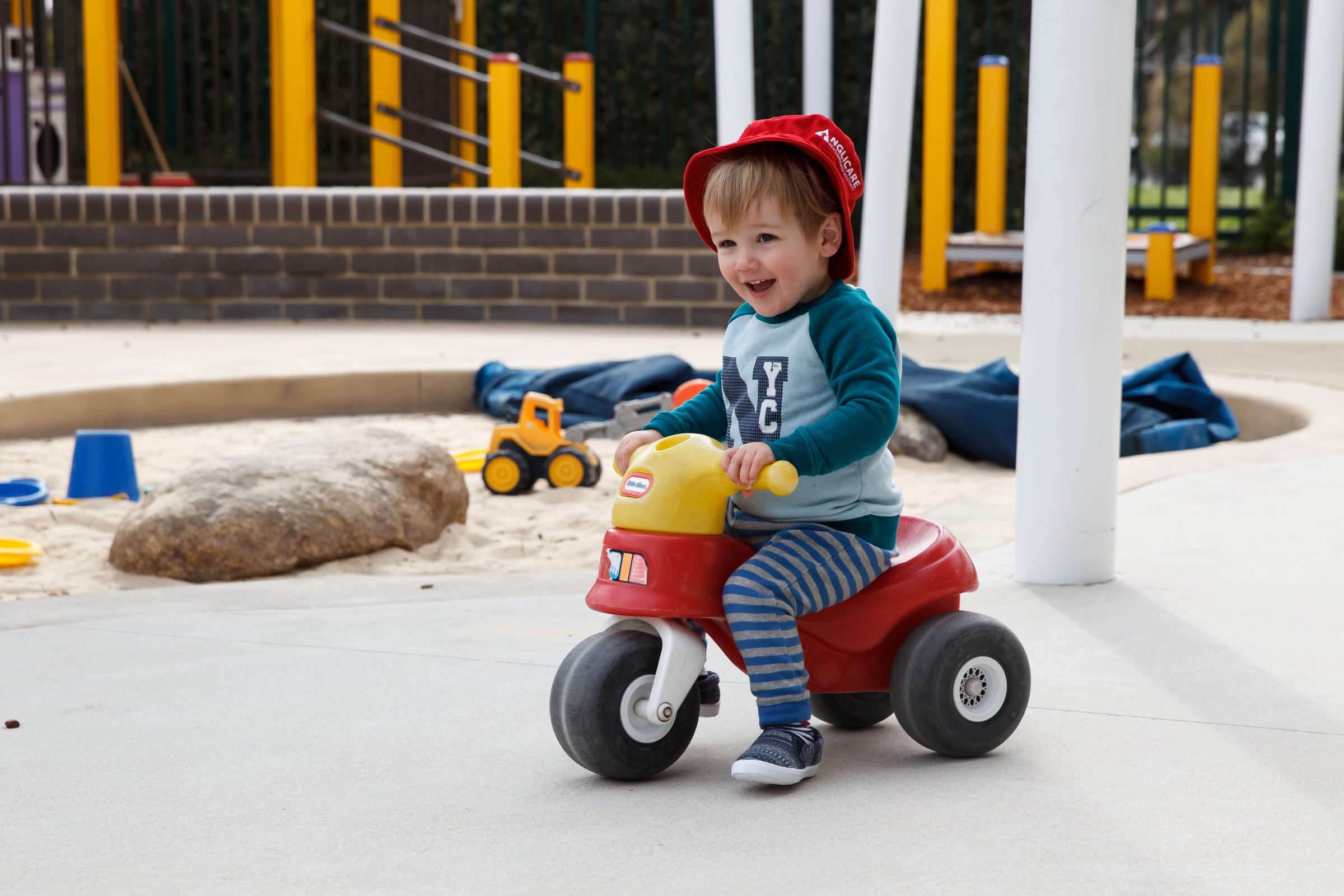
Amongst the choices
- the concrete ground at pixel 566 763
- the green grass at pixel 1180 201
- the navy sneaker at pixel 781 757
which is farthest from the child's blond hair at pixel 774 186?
the green grass at pixel 1180 201

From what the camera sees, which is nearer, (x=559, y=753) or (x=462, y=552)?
(x=559, y=753)

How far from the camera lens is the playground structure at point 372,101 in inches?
462

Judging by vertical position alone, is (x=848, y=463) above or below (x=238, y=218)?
below

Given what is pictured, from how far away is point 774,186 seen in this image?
2.30 meters

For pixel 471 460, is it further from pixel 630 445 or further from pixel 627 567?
pixel 627 567

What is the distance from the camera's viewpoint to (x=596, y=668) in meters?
2.25

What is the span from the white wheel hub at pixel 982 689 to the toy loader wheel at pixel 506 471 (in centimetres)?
308

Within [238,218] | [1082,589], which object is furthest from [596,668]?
[238,218]

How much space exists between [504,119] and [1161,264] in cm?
547

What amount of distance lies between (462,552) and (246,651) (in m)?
1.42

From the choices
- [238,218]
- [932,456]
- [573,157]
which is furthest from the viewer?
[573,157]

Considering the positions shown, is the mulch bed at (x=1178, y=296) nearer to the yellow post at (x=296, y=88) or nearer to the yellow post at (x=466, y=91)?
the yellow post at (x=466, y=91)

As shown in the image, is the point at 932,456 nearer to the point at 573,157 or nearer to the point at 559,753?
the point at 559,753

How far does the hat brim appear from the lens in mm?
2281
